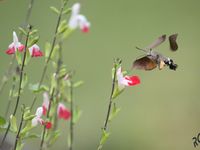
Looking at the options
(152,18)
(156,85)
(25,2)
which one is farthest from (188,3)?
(25,2)

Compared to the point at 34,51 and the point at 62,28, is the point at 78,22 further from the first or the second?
the point at 34,51

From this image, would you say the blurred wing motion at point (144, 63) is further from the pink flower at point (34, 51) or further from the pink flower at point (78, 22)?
the pink flower at point (78, 22)

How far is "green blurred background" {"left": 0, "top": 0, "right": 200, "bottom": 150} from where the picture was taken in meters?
3.53

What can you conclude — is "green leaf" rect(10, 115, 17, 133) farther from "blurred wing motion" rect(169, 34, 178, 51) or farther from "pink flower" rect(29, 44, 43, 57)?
"blurred wing motion" rect(169, 34, 178, 51)

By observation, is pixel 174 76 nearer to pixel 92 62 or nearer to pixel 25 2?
pixel 92 62

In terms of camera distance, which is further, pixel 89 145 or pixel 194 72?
pixel 194 72

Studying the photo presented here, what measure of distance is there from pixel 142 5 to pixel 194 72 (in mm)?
982

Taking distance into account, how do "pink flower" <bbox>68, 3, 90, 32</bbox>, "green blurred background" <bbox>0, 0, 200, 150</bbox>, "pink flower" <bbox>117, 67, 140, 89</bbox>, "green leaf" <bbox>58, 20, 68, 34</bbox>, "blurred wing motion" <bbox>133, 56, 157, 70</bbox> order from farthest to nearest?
1. "green blurred background" <bbox>0, 0, 200, 150</bbox>
2. "pink flower" <bbox>68, 3, 90, 32</bbox>
3. "green leaf" <bbox>58, 20, 68, 34</bbox>
4. "pink flower" <bbox>117, 67, 140, 89</bbox>
5. "blurred wing motion" <bbox>133, 56, 157, 70</bbox>

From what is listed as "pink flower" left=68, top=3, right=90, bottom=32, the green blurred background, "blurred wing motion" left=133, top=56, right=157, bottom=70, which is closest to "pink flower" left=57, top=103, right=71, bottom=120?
"pink flower" left=68, top=3, right=90, bottom=32

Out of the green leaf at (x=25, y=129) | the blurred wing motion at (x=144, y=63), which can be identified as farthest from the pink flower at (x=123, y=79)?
the green leaf at (x=25, y=129)

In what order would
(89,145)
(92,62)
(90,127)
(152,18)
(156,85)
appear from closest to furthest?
(89,145) < (90,127) < (156,85) < (92,62) < (152,18)

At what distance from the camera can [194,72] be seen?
409 cm

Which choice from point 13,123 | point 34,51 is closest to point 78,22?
point 34,51

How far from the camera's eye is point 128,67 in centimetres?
382
